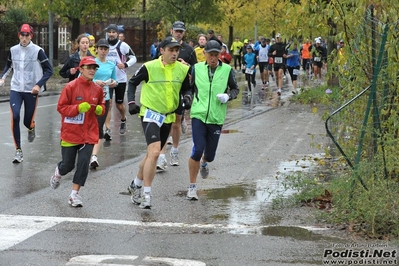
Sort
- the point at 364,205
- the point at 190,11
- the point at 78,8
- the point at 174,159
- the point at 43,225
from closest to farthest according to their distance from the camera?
the point at 364,205 < the point at 43,225 < the point at 174,159 < the point at 78,8 < the point at 190,11

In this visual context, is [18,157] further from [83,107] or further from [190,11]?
[190,11]

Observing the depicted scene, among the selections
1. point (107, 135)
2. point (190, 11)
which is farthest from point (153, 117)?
point (190, 11)

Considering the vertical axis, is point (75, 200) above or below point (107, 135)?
above

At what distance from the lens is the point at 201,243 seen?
25.0 ft

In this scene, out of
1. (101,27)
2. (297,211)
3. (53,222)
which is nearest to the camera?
(53,222)

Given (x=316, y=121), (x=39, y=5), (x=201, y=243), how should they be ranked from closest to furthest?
1. (x=201, y=243)
2. (x=316, y=121)
3. (x=39, y=5)

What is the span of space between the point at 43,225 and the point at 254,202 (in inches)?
98.7

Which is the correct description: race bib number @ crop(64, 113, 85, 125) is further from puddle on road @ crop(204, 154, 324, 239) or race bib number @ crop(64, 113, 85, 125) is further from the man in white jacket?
the man in white jacket

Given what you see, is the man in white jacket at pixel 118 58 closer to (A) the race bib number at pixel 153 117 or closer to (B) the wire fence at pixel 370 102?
(A) the race bib number at pixel 153 117

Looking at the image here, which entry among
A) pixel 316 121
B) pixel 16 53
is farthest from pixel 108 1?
pixel 16 53

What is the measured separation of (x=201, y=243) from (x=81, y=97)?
8.97ft

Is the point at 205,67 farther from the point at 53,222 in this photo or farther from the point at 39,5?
the point at 39,5

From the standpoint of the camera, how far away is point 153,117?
9.46 meters

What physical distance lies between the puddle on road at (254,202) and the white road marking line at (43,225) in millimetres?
158
